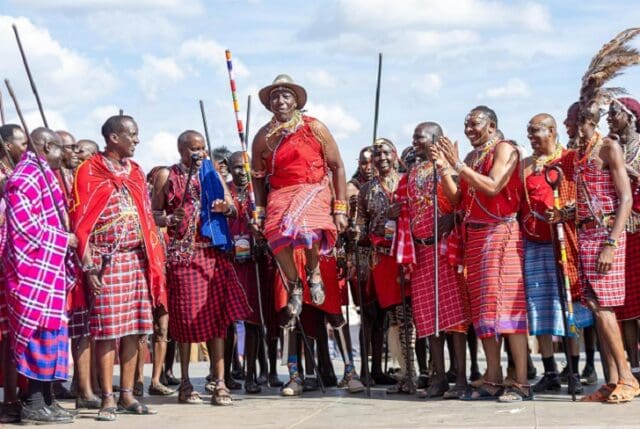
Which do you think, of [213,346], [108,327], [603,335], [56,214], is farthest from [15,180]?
[603,335]

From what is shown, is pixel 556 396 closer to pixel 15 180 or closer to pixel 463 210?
pixel 463 210

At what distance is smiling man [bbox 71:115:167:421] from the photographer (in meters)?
9.36

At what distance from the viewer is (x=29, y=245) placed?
9016 mm

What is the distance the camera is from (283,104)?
10.6m

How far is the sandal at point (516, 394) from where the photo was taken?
974 cm

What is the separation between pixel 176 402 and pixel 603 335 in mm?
3897

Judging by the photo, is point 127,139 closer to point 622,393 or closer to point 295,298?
point 295,298

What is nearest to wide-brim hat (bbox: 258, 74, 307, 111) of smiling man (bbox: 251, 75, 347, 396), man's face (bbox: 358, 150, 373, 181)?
smiling man (bbox: 251, 75, 347, 396)

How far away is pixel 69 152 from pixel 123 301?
216 centimetres

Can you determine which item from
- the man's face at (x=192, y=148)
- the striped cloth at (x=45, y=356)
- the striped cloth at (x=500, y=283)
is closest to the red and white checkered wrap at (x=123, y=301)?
the striped cloth at (x=45, y=356)

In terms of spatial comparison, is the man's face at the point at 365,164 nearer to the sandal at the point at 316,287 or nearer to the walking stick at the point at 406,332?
the walking stick at the point at 406,332

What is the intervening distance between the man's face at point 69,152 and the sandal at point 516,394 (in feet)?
14.9

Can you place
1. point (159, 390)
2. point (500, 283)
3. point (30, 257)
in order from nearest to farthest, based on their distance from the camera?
point (30, 257)
point (500, 283)
point (159, 390)

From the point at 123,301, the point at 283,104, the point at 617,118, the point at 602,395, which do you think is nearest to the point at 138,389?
the point at 123,301
